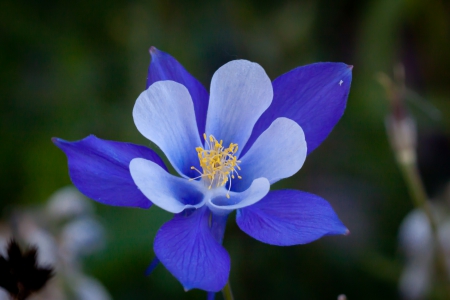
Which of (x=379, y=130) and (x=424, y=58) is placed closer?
(x=379, y=130)

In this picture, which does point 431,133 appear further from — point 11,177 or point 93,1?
point 11,177

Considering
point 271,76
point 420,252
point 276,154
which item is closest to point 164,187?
point 276,154

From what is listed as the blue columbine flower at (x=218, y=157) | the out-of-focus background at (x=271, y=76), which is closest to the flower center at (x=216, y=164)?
the blue columbine flower at (x=218, y=157)

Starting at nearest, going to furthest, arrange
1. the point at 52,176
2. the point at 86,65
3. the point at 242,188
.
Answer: the point at 242,188 < the point at 52,176 < the point at 86,65

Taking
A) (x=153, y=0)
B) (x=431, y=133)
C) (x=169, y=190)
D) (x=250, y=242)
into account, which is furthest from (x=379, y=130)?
(x=169, y=190)

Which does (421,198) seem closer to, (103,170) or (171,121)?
(171,121)
